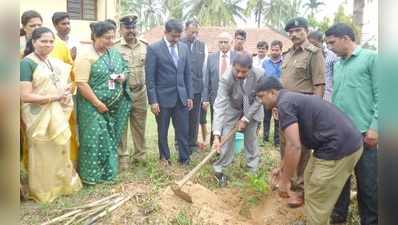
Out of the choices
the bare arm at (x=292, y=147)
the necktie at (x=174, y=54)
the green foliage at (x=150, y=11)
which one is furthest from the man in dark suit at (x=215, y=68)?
the green foliage at (x=150, y=11)

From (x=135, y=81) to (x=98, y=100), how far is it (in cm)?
82

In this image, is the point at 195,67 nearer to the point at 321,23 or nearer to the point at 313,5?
the point at 321,23

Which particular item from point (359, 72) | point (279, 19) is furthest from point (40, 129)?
point (279, 19)

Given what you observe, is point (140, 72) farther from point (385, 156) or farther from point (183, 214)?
point (385, 156)

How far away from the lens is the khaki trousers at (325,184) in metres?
3.76

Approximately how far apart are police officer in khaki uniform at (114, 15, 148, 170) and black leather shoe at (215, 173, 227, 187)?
99 cm

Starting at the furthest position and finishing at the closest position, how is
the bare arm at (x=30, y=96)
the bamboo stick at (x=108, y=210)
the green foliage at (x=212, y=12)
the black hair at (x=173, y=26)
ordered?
1. the green foliage at (x=212, y=12)
2. the black hair at (x=173, y=26)
3. the bare arm at (x=30, y=96)
4. the bamboo stick at (x=108, y=210)

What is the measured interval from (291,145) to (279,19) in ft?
116

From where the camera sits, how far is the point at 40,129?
14.2 feet

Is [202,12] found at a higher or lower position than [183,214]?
higher

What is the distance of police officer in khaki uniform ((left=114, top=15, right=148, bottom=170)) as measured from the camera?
5559 mm

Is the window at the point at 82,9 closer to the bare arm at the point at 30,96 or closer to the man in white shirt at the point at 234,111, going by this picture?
the man in white shirt at the point at 234,111

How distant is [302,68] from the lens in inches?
194

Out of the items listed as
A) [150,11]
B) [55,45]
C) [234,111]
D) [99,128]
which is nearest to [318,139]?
Answer: [234,111]
